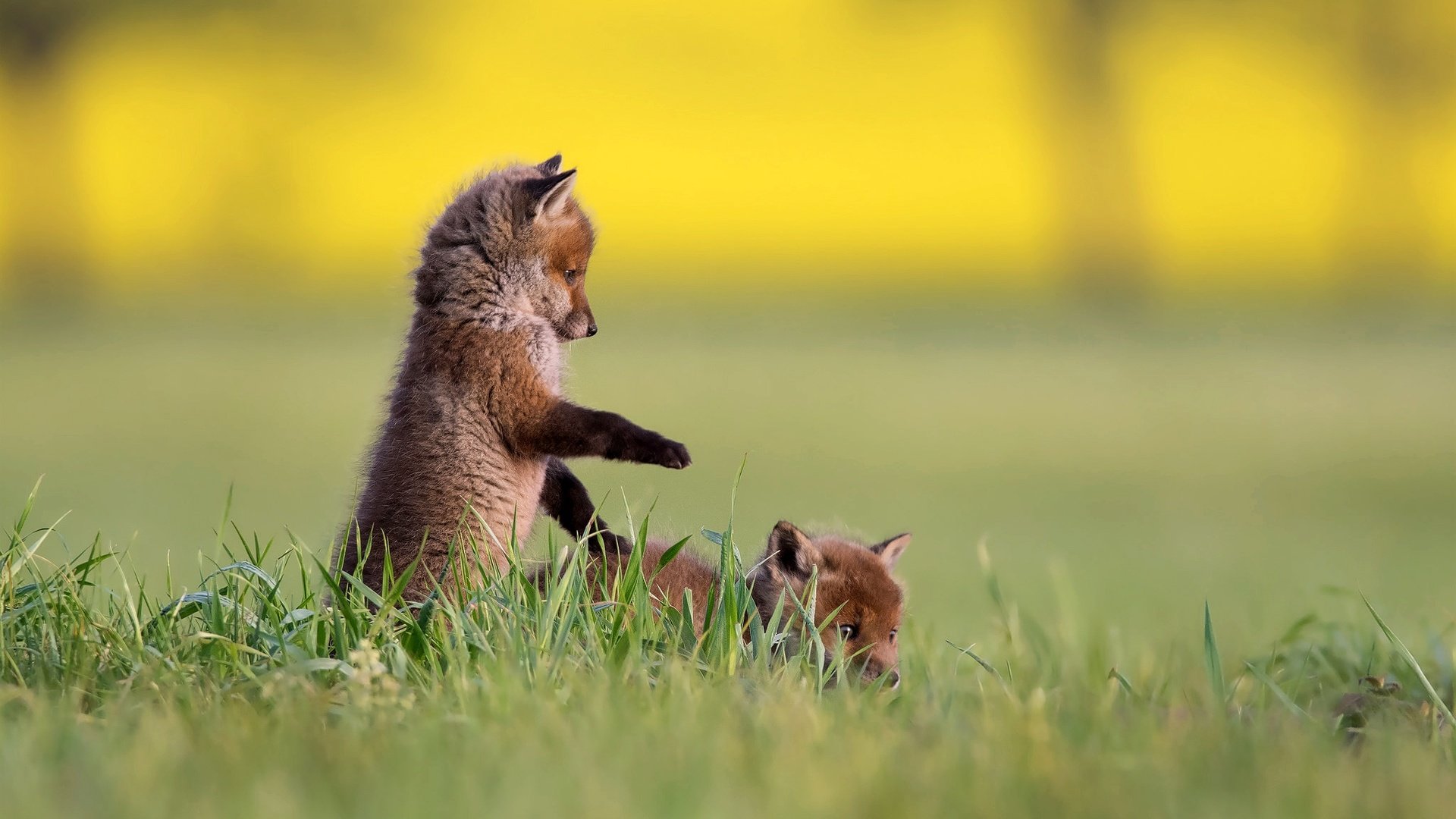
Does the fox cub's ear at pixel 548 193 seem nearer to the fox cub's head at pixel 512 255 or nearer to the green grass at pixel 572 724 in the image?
the fox cub's head at pixel 512 255

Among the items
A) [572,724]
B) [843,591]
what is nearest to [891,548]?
[843,591]

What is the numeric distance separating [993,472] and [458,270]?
10.3 meters

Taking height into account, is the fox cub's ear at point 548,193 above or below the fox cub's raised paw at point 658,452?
above

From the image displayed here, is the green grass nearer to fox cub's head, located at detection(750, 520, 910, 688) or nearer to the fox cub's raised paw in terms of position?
fox cub's head, located at detection(750, 520, 910, 688)

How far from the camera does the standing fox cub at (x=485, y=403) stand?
457cm

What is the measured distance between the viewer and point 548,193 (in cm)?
496

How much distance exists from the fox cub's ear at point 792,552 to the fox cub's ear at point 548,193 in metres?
1.41

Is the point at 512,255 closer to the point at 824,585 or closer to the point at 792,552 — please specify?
the point at 792,552

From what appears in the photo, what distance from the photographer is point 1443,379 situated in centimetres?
1828

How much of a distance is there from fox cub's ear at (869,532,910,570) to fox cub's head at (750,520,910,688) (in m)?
0.18

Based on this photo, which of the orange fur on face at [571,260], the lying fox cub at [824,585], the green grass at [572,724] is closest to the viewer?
the green grass at [572,724]

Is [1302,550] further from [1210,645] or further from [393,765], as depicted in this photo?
[393,765]

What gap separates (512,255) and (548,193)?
0.84 feet

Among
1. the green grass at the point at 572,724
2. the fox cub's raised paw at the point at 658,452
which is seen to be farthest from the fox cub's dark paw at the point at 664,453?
the green grass at the point at 572,724
